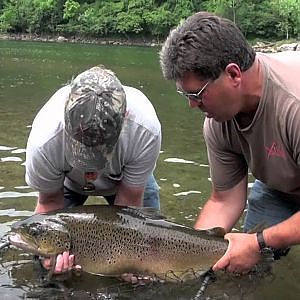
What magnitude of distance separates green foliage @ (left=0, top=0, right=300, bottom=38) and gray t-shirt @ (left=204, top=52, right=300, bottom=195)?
2906 inches

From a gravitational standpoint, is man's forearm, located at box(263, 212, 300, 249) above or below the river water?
above

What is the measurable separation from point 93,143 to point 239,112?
1025 mm

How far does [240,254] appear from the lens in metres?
4.15

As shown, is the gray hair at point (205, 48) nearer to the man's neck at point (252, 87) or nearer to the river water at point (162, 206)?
the man's neck at point (252, 87)

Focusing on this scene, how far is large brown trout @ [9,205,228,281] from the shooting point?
454 cm

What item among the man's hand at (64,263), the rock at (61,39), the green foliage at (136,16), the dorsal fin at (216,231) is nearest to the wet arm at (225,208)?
the dorsal fin at (216,231)

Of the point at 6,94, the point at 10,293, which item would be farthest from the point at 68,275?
the point at 6,94

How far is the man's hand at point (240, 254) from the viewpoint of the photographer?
4121 millimetres

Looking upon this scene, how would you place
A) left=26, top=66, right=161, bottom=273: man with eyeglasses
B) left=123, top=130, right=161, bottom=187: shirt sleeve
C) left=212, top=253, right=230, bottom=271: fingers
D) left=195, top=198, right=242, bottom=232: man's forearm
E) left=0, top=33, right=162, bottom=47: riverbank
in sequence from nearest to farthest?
left=26, top=66, right=161, bottom=273: man with eyeglasses, left=212, top=253, right=230, bottom=271: fingers, left=123, top=130, right=161, bottom=187: shirt sleeve, left=195, top=198, right=242, bottom=232: man's forearm, left=0, top=33, right=162, bottom=47: riverbank

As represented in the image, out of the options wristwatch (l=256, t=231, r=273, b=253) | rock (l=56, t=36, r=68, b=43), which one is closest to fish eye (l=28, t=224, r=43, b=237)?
wristwatch (l=256, t=231, r=273, b=253)

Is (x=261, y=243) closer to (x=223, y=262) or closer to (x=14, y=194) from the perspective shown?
(x=223, y=262)

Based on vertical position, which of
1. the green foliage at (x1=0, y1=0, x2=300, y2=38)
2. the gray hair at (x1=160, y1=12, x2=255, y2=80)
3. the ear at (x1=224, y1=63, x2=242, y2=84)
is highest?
the gray hair at (x1=160, y1=12, x2=255, y2=80)

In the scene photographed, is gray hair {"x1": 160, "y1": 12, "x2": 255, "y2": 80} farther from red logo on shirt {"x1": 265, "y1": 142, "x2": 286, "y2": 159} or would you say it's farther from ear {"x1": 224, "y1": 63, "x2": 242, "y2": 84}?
red logo on shirt {"x1": 265, "y1": 142, "x2": 286, "y2": 159}

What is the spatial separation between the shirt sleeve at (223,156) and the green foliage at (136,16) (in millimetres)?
73760
